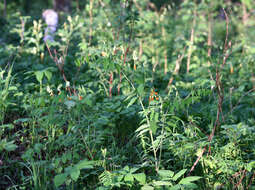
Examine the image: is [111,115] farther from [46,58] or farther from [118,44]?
[46,58]

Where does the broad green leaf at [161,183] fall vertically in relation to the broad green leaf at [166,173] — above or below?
below

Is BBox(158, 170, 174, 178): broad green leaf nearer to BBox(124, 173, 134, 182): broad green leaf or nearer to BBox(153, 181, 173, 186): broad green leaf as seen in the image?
BBox(153, 181, 173, 186): broad green leaf

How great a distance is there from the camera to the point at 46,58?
423 centimetres

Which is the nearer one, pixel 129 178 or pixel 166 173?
pixel 129 178

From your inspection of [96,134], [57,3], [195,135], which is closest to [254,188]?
[195,135]

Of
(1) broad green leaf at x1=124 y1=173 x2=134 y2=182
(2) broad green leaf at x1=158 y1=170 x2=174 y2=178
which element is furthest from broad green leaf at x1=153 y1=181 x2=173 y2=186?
(1) broad green leaf at x1=124 y1=173 x2=134 y2=182

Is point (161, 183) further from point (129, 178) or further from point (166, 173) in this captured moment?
point (129, 178)

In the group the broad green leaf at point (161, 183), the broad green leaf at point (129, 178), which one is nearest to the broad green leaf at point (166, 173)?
the broad green leaf at point (161, 183)

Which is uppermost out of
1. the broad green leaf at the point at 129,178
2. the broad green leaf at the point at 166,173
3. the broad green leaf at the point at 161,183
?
the broad green leaf at the point at 129,178

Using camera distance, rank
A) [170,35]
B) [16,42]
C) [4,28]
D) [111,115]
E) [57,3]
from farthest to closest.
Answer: [57,3]
[170,35]
[4,28]
[16,42]
[111,115]

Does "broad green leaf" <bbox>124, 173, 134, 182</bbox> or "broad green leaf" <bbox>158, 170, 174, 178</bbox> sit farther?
"broad green leaf" <bbox>158, 170, 174, 178</bbox>

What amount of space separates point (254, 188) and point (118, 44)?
6.21 feet

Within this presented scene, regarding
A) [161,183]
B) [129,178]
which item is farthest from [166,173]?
[129,178]

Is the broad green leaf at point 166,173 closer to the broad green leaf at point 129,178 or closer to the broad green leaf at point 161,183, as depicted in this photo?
the broad green leaf at point 161,183
